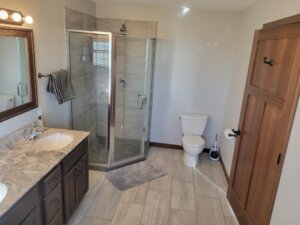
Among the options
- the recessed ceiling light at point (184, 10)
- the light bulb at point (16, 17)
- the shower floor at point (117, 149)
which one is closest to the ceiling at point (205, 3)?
the recessed ceiling light at point (184, 10)

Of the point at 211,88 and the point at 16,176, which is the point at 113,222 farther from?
the point at 211,88

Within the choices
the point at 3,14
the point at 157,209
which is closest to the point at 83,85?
the point at 3,14

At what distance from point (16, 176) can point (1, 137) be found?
0.55 m

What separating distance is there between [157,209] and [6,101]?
191 centimetres

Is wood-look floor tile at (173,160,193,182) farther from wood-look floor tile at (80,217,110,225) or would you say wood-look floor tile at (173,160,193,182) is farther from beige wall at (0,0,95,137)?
beige wall at (0,0,95,137)

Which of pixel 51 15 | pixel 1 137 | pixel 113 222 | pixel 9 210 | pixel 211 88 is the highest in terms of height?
pixel 51 15

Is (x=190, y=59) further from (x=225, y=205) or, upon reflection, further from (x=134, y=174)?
(x=225, y=205)

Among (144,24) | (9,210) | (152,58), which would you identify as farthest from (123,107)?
(9,210)

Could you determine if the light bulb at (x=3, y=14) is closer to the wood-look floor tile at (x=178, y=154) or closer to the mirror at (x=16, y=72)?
the mirror at (x=16, y=72)

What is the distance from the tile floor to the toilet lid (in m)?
0.41

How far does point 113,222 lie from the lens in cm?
240

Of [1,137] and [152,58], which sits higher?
[152,58]

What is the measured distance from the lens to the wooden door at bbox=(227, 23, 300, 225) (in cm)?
171

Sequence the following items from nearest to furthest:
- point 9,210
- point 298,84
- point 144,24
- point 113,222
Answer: point 9,210 < point 298,84 < point 113,222 < point 144,24
